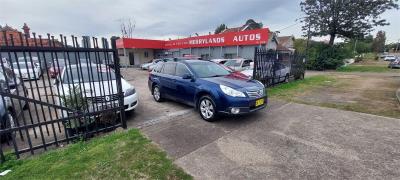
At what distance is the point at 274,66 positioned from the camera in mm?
9273

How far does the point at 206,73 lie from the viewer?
5.50 metres

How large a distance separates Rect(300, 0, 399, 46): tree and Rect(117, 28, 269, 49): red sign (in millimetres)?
7759

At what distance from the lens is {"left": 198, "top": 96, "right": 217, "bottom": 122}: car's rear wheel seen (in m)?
4.71

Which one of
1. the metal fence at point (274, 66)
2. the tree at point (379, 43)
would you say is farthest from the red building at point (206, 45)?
the tree at point (379, 43)

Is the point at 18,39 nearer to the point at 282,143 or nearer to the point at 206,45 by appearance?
the point at 282,143

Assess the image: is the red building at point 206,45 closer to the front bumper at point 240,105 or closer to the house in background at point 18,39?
the front bumper at point 240,105

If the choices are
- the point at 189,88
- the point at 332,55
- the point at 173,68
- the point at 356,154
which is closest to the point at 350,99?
the point at 356,154

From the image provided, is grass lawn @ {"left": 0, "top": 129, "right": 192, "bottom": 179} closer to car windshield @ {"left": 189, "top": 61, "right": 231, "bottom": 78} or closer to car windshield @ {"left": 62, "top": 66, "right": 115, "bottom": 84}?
car windshield @ {"left": 62, "top": 66, "right": 115, "bottom": 84}

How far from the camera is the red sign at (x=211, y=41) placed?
1858 centimetres

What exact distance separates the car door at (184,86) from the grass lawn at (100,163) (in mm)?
1939

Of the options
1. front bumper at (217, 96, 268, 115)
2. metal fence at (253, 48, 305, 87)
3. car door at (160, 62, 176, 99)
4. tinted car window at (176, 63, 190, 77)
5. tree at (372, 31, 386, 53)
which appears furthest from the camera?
tree at (372, 31, 386, 53)

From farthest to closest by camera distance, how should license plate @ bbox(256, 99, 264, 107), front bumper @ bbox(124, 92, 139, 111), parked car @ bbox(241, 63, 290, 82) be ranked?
1. parked car @ bbox(241, 63, 290, 82)
2. front bumper @ bbox(124, 92, 139, 111)
3. license plate @ bbox(256, 99, 264, 107)

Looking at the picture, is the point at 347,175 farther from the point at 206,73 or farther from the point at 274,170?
the point at 206,73

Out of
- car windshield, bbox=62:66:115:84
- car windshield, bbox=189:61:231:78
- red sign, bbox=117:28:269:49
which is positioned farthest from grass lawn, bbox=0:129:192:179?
red sign, bbox=117:28:269:49
